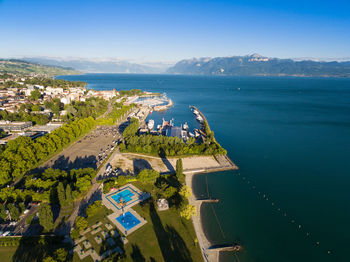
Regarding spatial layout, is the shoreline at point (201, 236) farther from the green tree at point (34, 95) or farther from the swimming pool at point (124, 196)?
the green tree at point (34, 95)

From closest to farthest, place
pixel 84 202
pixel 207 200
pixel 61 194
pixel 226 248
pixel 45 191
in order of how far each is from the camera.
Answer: pixel 226 248 → pixel 61 194 → pixel 45 191 → pixel 84 202 → pixel 207 200

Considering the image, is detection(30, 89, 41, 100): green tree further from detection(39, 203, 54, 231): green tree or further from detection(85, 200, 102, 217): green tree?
detection(39, 203, 54, 231): green tree

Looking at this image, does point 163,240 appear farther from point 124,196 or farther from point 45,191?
point 45,191

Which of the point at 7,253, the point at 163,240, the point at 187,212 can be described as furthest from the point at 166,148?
the point at 7,253

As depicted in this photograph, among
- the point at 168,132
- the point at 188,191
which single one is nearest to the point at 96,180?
the point at 188,191

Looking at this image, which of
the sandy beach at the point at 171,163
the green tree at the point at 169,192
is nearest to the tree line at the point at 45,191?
the sandy beach at the point at 171,163
